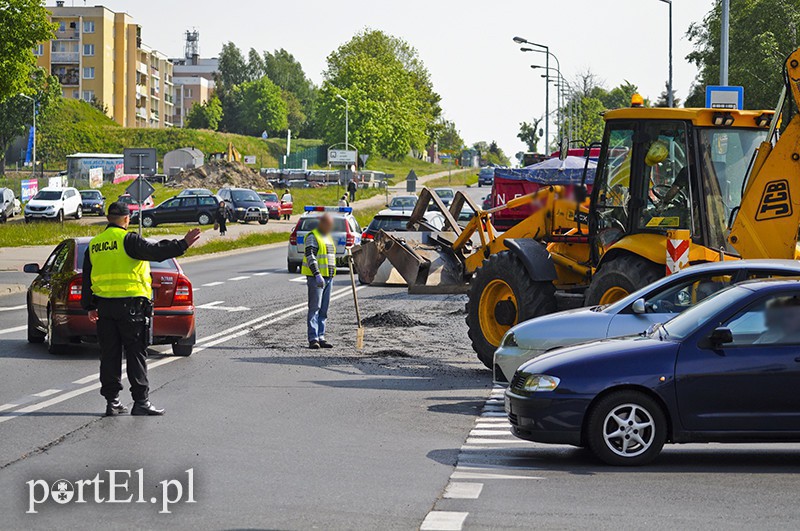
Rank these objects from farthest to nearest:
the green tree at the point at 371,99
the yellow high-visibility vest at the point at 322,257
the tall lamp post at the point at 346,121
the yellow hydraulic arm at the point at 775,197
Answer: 1. the green tree at the point at 371,99
2. the tall lamp post at the point at 346,121
3. the yellow high-visibility vest at the point at 322,257
4. the yellow hydraulic arm at the point at 775,197

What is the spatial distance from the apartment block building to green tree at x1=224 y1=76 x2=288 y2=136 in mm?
20834

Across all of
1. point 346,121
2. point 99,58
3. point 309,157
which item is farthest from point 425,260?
point 99,58

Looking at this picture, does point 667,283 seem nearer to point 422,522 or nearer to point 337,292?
point 422,522

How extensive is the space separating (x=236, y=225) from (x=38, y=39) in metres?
31.4

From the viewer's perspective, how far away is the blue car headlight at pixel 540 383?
10000 millimetres

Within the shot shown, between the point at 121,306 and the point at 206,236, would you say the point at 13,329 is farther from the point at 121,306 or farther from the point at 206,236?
the point at 206,236

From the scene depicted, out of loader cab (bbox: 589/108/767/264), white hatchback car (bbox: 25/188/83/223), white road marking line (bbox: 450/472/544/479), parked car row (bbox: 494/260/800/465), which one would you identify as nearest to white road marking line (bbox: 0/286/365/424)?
white road marking line (bbox: 450/472/544/479)

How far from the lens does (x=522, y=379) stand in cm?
1035

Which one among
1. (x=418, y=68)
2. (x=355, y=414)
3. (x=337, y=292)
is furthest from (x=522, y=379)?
(x=418, y=68)

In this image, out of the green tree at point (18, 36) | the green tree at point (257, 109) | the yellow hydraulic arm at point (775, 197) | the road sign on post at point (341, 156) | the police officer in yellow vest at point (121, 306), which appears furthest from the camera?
the green tree at point (257, 109)

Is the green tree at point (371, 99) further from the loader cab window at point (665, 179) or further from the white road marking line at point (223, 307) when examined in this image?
the loader cab window at point (665, 179)

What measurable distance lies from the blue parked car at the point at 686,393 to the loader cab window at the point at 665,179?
456 centimetres

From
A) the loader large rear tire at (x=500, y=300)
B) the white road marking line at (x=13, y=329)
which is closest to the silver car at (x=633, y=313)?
the loader large rear tire at (x=500, y=300)

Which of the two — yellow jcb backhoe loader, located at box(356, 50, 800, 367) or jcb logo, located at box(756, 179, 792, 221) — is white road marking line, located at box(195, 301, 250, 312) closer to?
yellow jcb backhoe loader, located at box(356, 50, 800, 367)
